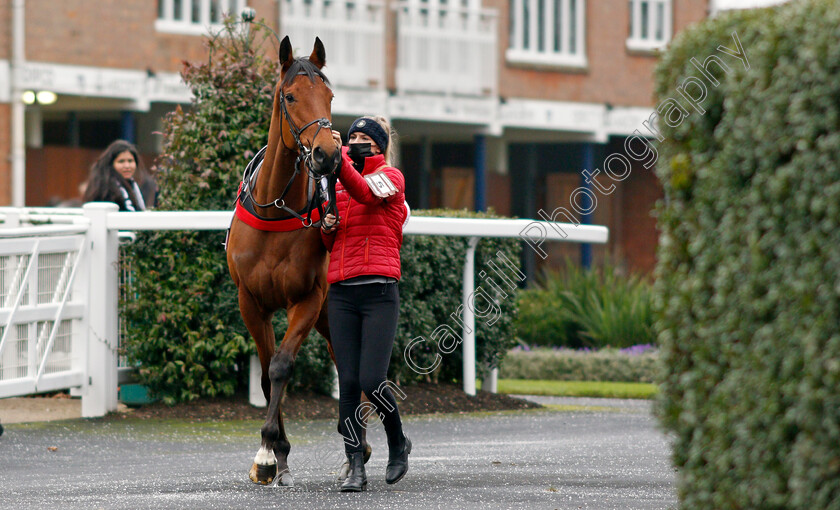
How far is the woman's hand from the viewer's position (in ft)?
21.1

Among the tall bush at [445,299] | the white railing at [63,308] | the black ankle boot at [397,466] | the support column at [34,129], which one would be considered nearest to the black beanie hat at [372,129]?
the black ankle boot at [397,466]

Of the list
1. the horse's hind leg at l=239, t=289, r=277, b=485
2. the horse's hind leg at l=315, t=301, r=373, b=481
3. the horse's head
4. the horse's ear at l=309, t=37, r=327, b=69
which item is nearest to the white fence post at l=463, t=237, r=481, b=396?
the horse's hind leg at l=315, t=301, r=373, b=481

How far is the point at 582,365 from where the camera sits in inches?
558

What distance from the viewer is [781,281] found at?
3482mm

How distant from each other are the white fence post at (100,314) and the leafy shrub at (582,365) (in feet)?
18.7

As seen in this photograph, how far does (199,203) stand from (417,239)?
1.71m

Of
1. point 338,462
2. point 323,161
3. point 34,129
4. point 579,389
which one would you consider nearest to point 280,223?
point 323,161

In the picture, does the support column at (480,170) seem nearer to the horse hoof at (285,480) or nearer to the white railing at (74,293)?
the white railing at (74,293)

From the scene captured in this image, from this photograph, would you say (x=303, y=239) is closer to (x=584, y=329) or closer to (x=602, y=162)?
(x=584, y=329)

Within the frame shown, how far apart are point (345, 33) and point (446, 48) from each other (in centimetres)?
202

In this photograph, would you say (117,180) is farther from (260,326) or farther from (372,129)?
(372,129)

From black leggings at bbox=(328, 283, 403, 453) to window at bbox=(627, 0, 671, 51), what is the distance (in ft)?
63.8

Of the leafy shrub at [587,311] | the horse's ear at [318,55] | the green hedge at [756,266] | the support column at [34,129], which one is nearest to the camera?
the green hedge at [756,266]

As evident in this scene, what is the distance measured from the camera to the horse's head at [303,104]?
6.21 metres
